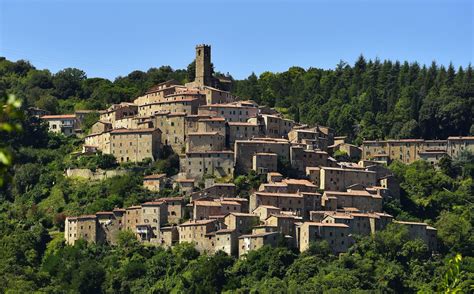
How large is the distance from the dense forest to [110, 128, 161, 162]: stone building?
0.78 meters

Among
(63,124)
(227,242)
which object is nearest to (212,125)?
(227,242)

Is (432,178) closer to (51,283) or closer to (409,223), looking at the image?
(409,223)

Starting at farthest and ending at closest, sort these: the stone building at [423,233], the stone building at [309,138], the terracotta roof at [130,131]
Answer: the stone building at [309,138]
the terracotta roof at [130,131]
the stone building at [423,233]

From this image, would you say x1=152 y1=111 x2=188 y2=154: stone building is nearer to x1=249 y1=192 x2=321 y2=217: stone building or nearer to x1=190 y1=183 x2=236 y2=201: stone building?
x1=190 y1=183 x2=236 y2=201: stone building

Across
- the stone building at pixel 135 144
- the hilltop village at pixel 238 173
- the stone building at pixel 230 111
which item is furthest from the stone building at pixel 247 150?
the stone building at pixel 135 144

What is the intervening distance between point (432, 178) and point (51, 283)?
77.2 feet

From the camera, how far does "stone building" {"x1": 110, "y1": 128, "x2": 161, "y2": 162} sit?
204ft

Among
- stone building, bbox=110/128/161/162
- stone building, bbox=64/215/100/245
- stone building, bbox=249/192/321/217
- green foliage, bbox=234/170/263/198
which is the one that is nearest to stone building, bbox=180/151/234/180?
green foliage, bbox=234/170/263/198

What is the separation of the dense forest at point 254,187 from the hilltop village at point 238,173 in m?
0.87

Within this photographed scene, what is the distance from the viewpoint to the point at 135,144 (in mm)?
62656

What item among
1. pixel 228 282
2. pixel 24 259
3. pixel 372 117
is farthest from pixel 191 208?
pixel 372 117

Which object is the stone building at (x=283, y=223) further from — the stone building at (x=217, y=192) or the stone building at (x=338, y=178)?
the stone building at (x=338, y=178)

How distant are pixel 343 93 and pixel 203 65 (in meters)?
15.4

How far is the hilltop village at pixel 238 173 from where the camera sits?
176 ft
